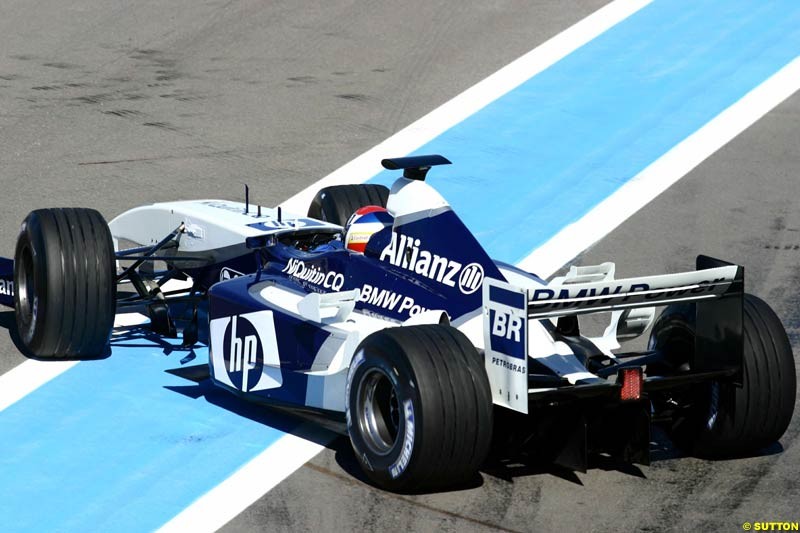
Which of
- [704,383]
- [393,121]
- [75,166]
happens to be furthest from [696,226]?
[75,166]

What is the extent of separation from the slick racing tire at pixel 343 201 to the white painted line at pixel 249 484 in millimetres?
2557

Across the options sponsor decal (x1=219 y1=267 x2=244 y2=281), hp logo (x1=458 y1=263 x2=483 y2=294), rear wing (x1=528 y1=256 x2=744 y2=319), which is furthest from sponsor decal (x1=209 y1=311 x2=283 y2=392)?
rear wing (x1=528 y1=256 x2=744 y2=319)

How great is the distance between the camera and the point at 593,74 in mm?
17266

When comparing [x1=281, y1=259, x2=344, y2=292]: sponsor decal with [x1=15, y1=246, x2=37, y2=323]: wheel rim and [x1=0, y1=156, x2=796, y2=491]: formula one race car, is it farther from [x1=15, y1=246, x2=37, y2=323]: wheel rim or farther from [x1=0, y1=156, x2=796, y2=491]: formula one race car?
[x1=15, y1=246, x2=37, y2=323]: wheel rim

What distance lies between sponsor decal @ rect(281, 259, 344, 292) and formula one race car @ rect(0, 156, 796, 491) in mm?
12

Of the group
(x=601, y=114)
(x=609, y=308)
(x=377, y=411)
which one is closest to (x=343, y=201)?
(x=377, y=411)

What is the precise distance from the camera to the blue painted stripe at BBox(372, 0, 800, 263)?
13.8m

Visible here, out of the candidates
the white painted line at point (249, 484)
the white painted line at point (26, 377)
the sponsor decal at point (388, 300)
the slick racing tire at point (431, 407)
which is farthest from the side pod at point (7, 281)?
the slick racing tire at point (431, 407)

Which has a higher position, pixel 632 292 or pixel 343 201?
pixel 343 201

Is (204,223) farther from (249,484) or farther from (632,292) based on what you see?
(632,292)

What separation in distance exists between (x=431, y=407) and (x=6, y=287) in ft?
14.5

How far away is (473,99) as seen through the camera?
16656 millimetres

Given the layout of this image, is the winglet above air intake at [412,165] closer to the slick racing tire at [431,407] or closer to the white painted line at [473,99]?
the slick racing tire at [431,407]

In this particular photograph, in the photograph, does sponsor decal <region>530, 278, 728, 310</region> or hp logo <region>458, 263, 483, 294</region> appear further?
hp logo <region>458, 263, 483, 294</region>
